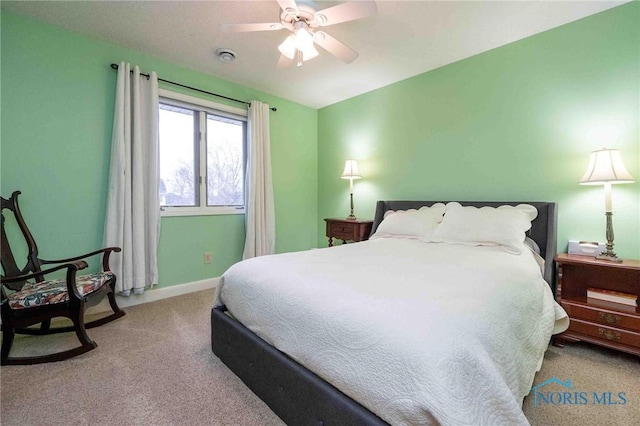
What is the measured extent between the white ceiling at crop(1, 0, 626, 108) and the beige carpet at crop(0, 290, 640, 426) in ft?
8.18

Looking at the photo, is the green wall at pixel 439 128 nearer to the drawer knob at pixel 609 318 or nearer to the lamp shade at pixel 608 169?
the lamp shade at pixel 608 169

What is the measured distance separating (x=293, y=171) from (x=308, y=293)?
3008mm

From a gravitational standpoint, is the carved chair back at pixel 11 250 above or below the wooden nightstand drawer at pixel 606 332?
above

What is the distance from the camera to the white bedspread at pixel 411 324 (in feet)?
2.74

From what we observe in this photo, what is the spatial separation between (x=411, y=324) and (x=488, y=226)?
169cm

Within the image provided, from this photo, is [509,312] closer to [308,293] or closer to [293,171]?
[308,293]

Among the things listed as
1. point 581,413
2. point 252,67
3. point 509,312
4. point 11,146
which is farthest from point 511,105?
point 11,146

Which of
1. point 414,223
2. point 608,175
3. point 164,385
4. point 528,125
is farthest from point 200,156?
point 608,175

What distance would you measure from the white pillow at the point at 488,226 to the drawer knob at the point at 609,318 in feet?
2.00

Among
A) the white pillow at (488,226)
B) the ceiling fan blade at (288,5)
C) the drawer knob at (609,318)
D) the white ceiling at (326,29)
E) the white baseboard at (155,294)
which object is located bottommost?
the white baseboard at (155,294)

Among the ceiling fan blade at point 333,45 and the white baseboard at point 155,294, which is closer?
the ceiling fan blade at point 333,45

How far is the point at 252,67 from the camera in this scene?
9.93 feet

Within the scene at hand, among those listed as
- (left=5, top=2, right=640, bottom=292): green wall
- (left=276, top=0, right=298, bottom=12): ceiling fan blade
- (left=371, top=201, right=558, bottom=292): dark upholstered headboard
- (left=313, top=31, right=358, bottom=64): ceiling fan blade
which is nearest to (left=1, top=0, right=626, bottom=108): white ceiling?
(left=5, top=2, right=640, bottom=292): green wall

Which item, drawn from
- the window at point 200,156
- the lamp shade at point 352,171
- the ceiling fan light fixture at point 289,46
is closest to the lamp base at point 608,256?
the lamp shade at point 352,171
